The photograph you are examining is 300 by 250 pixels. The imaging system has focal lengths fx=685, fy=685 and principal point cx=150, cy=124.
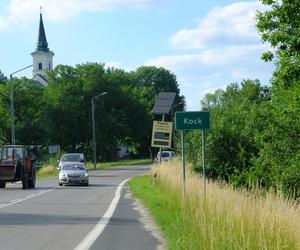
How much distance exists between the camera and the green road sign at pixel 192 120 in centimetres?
1791

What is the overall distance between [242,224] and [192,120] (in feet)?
27.6

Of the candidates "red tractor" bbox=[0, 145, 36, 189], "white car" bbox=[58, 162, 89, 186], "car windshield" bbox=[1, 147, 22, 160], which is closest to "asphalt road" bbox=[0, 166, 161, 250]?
"red tractor" bbox=[0, 145, 36, 189]

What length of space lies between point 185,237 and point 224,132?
26.8 metres

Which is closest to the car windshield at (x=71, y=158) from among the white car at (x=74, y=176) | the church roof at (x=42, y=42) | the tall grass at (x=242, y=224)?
the white car at (x=74, y=176)

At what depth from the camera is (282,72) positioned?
17547mm

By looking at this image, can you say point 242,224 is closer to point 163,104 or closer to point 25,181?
point 163,104

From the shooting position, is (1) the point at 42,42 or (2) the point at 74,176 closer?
(2) the point at 74,176

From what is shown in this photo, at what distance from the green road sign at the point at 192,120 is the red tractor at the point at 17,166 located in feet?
62.6

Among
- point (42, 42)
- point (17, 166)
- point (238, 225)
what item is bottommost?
point (238, 225)

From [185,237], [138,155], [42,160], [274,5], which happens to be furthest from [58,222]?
[138,155]

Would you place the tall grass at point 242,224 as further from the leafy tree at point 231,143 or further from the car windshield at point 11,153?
the car windshield at point 11,153

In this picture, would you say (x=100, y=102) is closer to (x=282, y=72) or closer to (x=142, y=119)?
(x=142, y=119)

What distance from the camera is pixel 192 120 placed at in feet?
59.3

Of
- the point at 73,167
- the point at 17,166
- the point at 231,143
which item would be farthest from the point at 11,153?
the point at 231,143
